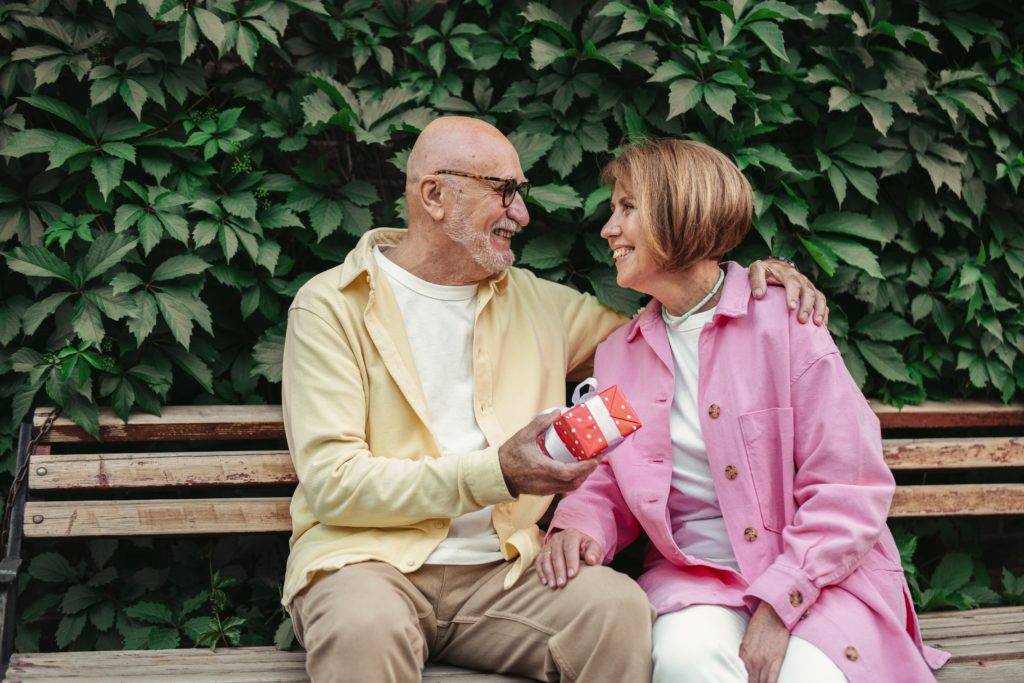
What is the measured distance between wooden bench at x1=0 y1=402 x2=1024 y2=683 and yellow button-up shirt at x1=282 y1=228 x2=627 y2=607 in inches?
11.1

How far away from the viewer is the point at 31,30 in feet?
10.4

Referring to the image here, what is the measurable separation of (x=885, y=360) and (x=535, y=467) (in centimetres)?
162

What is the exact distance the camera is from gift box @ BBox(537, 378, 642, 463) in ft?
7.68

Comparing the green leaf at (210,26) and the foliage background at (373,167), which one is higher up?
the green leaf at (210,26)

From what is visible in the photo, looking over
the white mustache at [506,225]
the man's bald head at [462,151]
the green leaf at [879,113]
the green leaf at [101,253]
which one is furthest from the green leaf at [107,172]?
the green leaf at [879,113]

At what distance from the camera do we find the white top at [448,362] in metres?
2.79

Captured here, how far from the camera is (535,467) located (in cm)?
246

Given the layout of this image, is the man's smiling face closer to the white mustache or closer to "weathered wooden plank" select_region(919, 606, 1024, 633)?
the white mustache

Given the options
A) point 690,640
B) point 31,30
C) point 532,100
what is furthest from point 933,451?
point 31,30

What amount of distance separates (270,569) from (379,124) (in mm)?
1616

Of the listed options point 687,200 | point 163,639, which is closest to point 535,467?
point 687,200

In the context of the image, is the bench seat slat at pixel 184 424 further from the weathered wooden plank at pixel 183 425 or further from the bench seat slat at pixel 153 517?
the bench seat slat at pixel 153 517

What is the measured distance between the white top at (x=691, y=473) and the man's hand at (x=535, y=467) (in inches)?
16.9

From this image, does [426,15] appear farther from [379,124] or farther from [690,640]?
[690,640]
